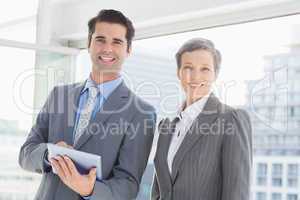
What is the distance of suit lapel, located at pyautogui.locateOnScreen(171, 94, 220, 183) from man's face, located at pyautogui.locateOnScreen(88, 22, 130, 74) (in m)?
0.44

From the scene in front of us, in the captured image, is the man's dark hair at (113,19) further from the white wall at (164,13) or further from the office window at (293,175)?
the office window at (293,175)

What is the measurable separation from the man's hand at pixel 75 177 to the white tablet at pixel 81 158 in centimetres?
2

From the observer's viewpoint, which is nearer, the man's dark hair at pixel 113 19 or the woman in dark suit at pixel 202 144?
the woman in dark suit at pixel 202 144

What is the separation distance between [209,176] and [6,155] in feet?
6.38

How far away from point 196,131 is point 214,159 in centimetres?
15

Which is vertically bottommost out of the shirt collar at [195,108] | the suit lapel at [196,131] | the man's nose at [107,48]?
the suit lapel at [196,131]

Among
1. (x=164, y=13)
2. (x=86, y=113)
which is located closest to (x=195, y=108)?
(x=86, y=113)

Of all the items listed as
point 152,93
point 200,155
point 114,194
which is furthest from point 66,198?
point 152,93

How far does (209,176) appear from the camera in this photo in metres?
2.12

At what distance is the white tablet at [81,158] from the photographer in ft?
6.66

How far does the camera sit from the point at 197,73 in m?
2.24

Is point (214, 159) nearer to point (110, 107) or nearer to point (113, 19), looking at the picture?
point (110, 107)

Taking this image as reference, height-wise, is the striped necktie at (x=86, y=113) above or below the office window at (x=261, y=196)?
above

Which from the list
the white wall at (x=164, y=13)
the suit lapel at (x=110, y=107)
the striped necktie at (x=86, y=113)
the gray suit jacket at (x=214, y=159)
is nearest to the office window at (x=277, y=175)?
the gray suit jacket at (x=214, y=159)
